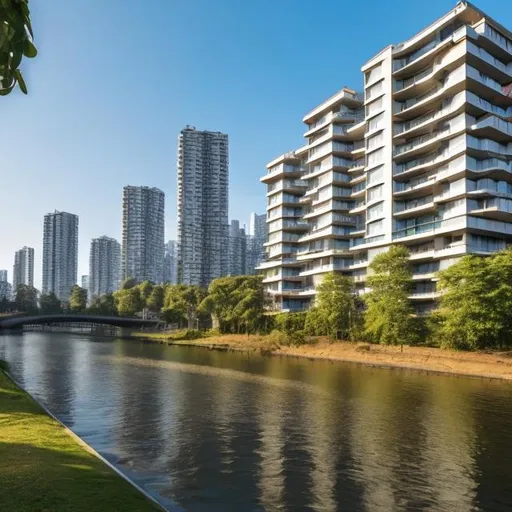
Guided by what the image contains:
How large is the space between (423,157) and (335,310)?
3207 centimetres

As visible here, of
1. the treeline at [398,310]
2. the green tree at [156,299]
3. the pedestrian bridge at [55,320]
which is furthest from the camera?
the green tree at [156,299]

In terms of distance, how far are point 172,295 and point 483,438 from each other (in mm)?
125280

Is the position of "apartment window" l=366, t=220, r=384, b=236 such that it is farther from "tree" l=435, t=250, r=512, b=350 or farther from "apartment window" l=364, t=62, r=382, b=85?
"tree" l=435, t=250, r=512, b=350

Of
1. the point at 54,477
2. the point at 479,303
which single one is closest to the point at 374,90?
the point at 479,303

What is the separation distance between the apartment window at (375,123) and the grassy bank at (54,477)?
8647cm

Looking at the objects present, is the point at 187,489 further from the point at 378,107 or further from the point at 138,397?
the point at 378,107

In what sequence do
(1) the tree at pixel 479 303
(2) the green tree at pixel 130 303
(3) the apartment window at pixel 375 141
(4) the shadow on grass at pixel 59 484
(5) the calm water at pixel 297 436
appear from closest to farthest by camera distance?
(4) the shadow on grass at pixel 59 484 < (5) the calm water at pixel 297 436 < (1) the tree at pixel 479 303 < (3) the apartment window at pixel 375 141 < (2) the green tree at pixel 130 303

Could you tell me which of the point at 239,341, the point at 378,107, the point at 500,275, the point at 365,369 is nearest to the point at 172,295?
the point at 239,341

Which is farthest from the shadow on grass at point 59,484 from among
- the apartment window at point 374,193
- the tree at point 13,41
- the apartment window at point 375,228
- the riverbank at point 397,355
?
the apartment window at point 374,193

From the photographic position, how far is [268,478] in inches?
885

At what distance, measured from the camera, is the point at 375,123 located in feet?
325

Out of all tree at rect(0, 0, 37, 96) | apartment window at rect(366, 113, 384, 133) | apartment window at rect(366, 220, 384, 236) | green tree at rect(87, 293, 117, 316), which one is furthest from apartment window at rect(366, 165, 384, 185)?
green tree at rect(87, 293, 117, 316)

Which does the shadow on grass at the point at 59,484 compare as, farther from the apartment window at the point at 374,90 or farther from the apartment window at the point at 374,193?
the apartment window at the point at 374,90

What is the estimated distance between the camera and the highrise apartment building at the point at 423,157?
259 ft
